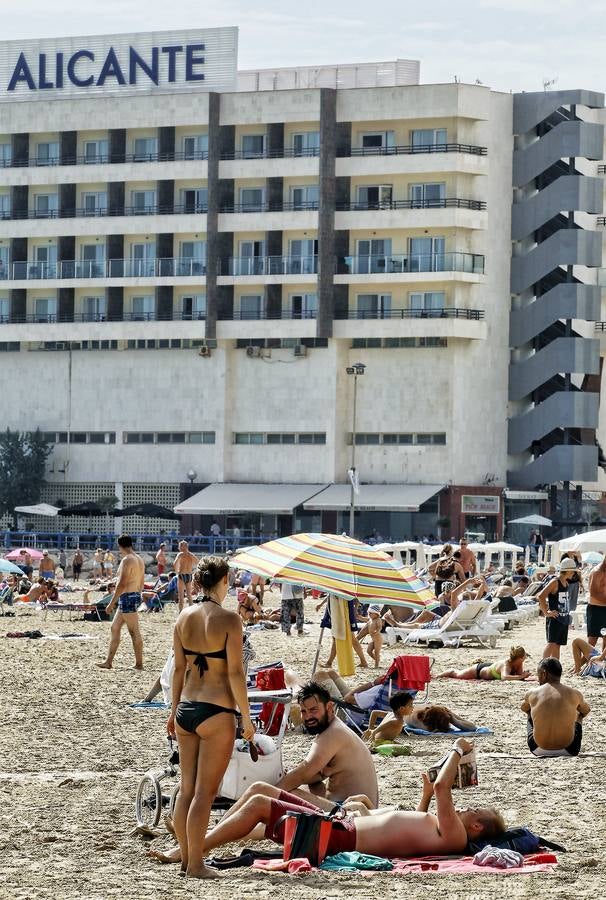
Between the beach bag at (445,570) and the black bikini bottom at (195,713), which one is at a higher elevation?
the black bikini bottom at (195,713)

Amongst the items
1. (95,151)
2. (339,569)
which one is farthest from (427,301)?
(339,569)

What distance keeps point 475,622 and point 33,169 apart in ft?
151

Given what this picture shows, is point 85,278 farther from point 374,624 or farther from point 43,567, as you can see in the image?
point 374,624

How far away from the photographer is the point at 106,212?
6875cm

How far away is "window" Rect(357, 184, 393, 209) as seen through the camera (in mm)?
65688

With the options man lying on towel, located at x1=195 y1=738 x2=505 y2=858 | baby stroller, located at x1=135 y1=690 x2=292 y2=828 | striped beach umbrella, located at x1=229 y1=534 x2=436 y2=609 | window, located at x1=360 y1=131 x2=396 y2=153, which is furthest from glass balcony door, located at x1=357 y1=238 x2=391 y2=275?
man lying on towel, located at x1=195 y1=738 x2=505 y2=858

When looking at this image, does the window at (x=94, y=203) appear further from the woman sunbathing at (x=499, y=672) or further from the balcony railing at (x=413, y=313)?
the woman sunbathing at (x=499, y=672)

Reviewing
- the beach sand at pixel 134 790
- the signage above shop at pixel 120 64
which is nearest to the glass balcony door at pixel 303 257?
the signage above shop at pixel 120 64

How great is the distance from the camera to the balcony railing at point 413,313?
65000mm

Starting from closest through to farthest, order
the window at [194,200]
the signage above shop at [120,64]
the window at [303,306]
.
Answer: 1. the window at [303,306]
2. the window at [194,200]
3. the signage above shop at [120,64]

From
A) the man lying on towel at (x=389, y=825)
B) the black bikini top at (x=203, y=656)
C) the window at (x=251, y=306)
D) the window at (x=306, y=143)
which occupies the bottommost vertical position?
the man lying on towel at (x=389, y=825)

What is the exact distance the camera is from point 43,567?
44812 mm

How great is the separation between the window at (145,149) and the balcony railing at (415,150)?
748cm

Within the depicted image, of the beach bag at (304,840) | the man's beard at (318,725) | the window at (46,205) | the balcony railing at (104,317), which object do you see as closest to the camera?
the beach bag at (304,840)
